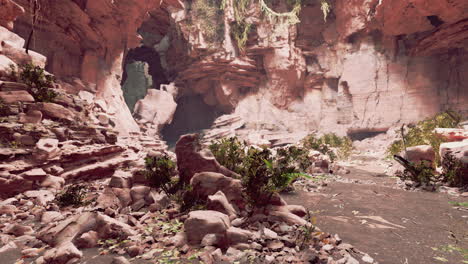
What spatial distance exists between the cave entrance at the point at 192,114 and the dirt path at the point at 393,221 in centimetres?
2081

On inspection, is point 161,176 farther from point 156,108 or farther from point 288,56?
point 288,56

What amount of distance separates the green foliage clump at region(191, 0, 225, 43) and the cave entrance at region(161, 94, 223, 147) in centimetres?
721

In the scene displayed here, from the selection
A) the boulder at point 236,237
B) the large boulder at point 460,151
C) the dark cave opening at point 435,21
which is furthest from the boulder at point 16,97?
the dark cave opening at point 435,21

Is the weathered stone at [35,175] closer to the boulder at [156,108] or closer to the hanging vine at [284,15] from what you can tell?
the boulder at [156,108]

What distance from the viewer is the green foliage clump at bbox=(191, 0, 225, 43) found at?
69.2 feet

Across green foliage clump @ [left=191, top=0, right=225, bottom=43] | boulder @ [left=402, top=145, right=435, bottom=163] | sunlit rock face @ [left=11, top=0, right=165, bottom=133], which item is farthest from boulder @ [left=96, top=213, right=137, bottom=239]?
green foliage clump @ [left=191, top=0, right=225, bottom=43]

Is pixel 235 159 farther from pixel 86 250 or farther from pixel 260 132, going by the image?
pixel 260 132

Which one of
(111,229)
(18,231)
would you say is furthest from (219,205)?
(18,231)

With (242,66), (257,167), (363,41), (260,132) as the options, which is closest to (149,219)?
(257,167)

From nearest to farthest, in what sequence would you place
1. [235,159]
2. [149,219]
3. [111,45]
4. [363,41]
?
1. [149,219]
2. [235,159]
3. [111,45]
4. [363,41]

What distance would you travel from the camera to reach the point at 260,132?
2081cm

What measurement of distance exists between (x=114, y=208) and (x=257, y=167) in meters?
2.51

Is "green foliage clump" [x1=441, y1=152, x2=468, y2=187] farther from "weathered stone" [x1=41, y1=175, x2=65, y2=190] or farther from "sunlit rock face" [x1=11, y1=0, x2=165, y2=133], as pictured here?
"sunlit rock face" [x1=11, y1=0, x2=165, y2=133]

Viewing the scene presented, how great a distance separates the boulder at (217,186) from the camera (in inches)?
144
